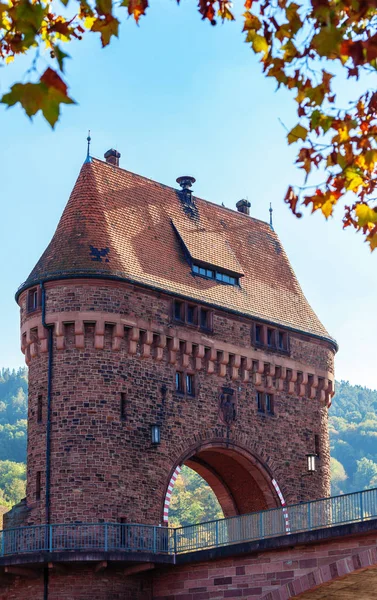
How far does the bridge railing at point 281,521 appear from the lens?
3138cm

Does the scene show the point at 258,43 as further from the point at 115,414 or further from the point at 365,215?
the point at 115,414

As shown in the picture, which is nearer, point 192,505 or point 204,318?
point 204,318

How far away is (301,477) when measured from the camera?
41.7 metres

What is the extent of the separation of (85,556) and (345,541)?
7389 millimetres

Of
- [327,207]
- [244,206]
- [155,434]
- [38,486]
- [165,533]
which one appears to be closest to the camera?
[327,207]

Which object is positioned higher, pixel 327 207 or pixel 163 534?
pixel 327 207

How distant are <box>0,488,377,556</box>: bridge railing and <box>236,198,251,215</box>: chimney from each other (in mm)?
15880

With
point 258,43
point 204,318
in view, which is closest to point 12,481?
point 204,318

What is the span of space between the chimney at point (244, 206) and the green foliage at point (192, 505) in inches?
2763

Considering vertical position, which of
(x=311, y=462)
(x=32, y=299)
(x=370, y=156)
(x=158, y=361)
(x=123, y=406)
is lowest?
(x=370, y=156)

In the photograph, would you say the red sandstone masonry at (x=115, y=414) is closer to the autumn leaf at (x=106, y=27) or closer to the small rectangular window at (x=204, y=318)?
the small rectangular window at (x=204, y=318)

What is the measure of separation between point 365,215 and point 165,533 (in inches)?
987

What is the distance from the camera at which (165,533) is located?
35875 millimetres

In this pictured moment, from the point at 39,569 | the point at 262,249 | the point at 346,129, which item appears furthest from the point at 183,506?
the point at 346,129
